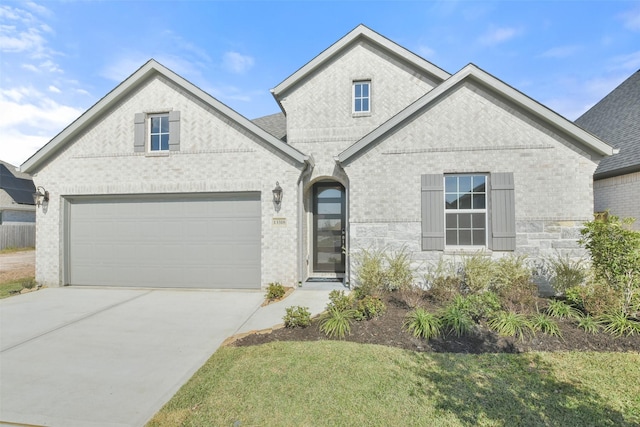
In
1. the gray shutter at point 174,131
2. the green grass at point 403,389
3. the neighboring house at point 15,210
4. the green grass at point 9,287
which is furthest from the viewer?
the neighboring house at point 15,210

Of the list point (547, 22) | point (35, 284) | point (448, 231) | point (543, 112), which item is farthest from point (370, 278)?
point (35, 284)

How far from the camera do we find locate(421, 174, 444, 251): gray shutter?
721 cm

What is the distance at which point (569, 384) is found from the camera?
134 inches

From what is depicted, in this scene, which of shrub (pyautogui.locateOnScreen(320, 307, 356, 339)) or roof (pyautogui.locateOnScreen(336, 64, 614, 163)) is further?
roof (pyautogui.locateOnScreen(336, 64, 614, 163))

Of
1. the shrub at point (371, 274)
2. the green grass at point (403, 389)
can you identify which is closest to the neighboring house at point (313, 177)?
the shrub at point (371, 274)

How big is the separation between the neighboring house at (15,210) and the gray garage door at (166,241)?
46.5ft

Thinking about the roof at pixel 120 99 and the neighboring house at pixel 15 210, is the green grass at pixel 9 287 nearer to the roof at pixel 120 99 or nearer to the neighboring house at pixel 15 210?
the roof at pixel 120 99

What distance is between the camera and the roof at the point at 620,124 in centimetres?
920

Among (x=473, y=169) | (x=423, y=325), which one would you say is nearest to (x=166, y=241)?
(x=423, y=325)

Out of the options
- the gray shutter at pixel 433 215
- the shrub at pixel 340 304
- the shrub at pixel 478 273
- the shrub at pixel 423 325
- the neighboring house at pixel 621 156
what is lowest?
the shrub at pixel 423 325

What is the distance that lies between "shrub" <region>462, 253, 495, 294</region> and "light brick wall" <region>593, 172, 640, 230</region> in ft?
19.8

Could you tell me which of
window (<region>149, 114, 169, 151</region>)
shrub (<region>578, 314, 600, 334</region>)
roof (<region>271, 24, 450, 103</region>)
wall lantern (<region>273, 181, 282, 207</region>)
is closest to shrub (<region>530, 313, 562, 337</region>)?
shrub (<region>578, 314, 600, 334</region>)

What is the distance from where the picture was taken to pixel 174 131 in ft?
27.3

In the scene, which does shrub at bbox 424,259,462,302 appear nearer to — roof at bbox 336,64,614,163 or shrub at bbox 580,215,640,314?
shrub at bbox 580,215,640,314
